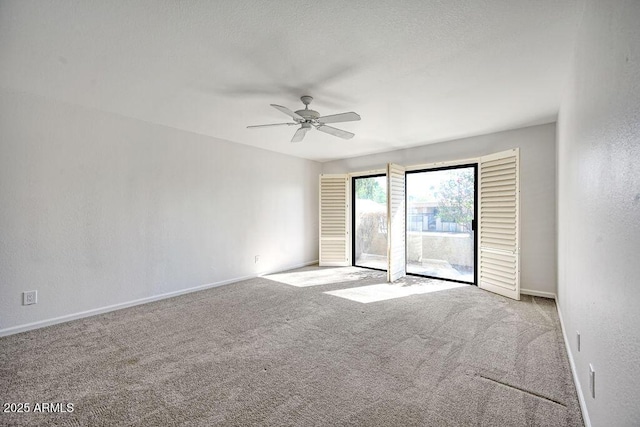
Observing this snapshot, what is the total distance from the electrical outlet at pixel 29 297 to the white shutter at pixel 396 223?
4605mm

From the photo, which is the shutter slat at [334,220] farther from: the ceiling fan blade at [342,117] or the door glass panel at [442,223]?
the ceiling fan blade at [342,117]

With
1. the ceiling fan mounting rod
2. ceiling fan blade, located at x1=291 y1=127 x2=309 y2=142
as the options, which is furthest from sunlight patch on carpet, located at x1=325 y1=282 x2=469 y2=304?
the ceiling fan mounting rod

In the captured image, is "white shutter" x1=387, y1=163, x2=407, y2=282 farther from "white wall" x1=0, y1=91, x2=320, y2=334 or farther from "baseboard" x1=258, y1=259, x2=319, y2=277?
"white wall" x1=0, y1=91, x2=320, y2=334

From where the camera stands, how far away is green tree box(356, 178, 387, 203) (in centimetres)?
582

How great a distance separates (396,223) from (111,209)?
4320mm

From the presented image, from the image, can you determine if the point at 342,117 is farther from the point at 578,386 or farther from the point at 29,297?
the point at 29,297

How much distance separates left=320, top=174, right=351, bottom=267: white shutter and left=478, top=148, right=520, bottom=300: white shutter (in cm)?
264

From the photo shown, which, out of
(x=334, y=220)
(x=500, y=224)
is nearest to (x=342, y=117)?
(x=500, y=224)

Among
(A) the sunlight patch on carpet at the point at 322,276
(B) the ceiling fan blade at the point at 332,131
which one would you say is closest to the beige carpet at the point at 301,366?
(A) the sunlight patch on carpet at the point at 322,276

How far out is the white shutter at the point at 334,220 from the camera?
603cm

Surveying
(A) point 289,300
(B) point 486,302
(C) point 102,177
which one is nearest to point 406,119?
(B) point 486,302

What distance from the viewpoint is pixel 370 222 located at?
5980 mm

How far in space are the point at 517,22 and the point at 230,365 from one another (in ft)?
10.7

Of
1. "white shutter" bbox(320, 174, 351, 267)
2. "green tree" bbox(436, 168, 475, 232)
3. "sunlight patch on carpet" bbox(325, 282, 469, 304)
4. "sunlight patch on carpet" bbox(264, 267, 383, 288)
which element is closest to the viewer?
"sunlight patch on carpet" bbox(325, 282, 469, 304)
